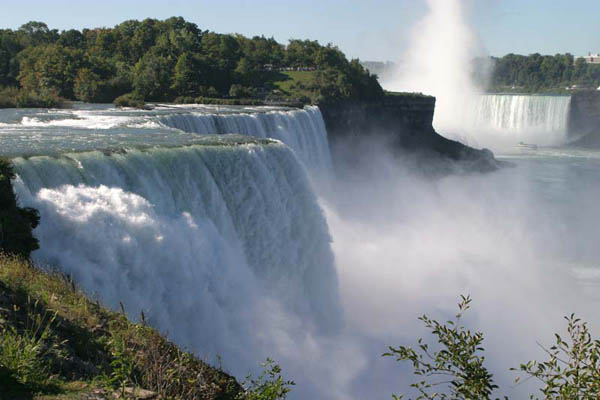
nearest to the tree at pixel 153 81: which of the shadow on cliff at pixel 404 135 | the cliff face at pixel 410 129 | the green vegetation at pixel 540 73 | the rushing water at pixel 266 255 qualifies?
the shadow on cliff at pixel 404 135

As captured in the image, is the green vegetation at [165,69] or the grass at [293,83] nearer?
the green vegetation at [165,69]

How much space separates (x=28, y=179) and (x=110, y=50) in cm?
5057

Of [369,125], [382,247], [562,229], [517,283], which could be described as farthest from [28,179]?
[369,125]

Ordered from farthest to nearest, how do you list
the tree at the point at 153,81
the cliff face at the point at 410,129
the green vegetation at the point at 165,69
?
the cliff face at the point at 410,129, the tree at the point at 153,81, the green vegetation at the point at 165,69

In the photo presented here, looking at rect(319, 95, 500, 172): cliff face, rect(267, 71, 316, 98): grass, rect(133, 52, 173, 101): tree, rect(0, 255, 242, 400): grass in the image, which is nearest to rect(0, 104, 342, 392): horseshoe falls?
rect(0, 255, 242, 400): grass

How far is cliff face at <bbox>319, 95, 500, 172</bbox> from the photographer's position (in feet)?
143

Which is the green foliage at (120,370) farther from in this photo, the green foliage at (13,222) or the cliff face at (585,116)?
the cliff face at (585,116)

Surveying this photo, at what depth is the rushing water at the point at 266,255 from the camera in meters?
10.0

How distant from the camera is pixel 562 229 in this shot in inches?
1127

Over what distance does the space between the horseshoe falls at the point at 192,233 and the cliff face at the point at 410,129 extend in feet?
86.4

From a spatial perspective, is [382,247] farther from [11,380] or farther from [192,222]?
[11,380]

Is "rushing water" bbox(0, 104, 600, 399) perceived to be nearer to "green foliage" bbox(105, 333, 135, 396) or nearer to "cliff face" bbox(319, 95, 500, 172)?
"green foliage" bbox(105, 333, 135, 396)

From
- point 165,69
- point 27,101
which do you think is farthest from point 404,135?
point 27,101

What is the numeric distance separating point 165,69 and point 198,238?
34.0 meters
